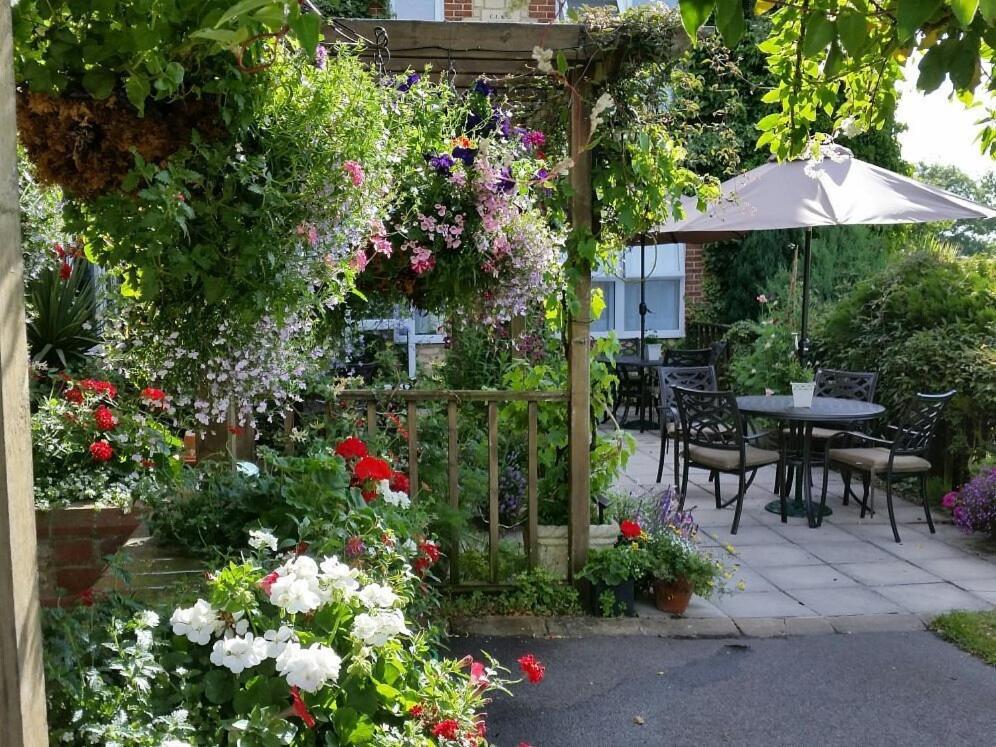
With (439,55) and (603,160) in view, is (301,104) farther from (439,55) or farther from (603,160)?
(603,160)

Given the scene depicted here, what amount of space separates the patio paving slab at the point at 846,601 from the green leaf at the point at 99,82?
147 inches

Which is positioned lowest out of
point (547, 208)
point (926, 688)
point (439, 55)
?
point (926, 688)

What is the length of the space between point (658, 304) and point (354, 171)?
8952 millimetres

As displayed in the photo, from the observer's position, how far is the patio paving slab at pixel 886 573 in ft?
15.6

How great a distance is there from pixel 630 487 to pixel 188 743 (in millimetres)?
5147

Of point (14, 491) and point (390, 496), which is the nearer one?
point (14, 491)

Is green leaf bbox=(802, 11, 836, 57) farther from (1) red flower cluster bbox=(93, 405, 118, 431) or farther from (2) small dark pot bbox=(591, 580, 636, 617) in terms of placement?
(2) small dark pot bbox=(591, 580, 636, 617)

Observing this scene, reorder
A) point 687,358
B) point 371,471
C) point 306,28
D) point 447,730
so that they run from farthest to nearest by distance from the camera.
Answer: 1. point 687,358
2. point 371,471
3. point 447,730
4. point 306,28

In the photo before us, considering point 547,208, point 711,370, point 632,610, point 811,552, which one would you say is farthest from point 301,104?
point 711,370

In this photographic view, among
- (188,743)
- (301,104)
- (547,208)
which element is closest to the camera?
(188,743)

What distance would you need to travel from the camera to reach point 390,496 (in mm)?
3084

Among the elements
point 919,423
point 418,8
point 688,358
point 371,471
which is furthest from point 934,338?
point 418,8

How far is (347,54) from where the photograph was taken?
248 cm

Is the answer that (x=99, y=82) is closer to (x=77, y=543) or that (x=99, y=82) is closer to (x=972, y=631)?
(x=77, y=543)
